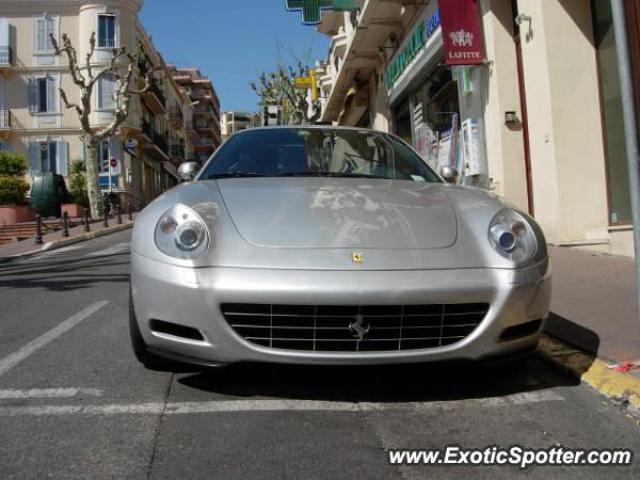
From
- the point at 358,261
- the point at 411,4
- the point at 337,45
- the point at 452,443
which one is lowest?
the point at 452,443

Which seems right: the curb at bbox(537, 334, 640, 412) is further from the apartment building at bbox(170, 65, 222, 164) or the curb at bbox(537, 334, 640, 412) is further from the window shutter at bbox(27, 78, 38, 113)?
the apartment building at bbox(170, 65, 222, 164)

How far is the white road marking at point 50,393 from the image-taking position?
3.01m

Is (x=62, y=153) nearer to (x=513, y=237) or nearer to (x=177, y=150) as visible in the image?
(x=177, y=150)

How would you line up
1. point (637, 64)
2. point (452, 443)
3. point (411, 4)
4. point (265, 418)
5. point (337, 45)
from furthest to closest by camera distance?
point (337, 45), point (411, 4), point (637, 64), point (265, 418), point (452, 443)

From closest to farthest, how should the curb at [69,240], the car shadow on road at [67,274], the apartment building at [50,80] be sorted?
1. the car shadow on road at [67,274]
2. the curb at [69,240]
3. the apartment building at [50,80]

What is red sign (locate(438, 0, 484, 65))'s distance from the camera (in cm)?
988

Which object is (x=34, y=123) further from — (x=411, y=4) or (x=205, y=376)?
(x=205, y=376)

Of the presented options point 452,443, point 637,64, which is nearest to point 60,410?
point 452,443

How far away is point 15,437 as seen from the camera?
2488mm

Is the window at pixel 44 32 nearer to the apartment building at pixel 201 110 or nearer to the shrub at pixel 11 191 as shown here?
the shrub at pixel 11 191

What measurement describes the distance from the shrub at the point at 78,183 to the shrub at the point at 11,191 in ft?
16.8

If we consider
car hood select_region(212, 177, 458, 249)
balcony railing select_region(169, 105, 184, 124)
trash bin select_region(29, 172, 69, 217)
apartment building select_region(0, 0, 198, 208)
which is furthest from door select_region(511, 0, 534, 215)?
balcony railing select_region(169, 105, 184, 124)

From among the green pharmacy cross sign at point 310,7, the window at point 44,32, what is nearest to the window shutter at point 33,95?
the window at point 44,32

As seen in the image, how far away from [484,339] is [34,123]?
38.4m
